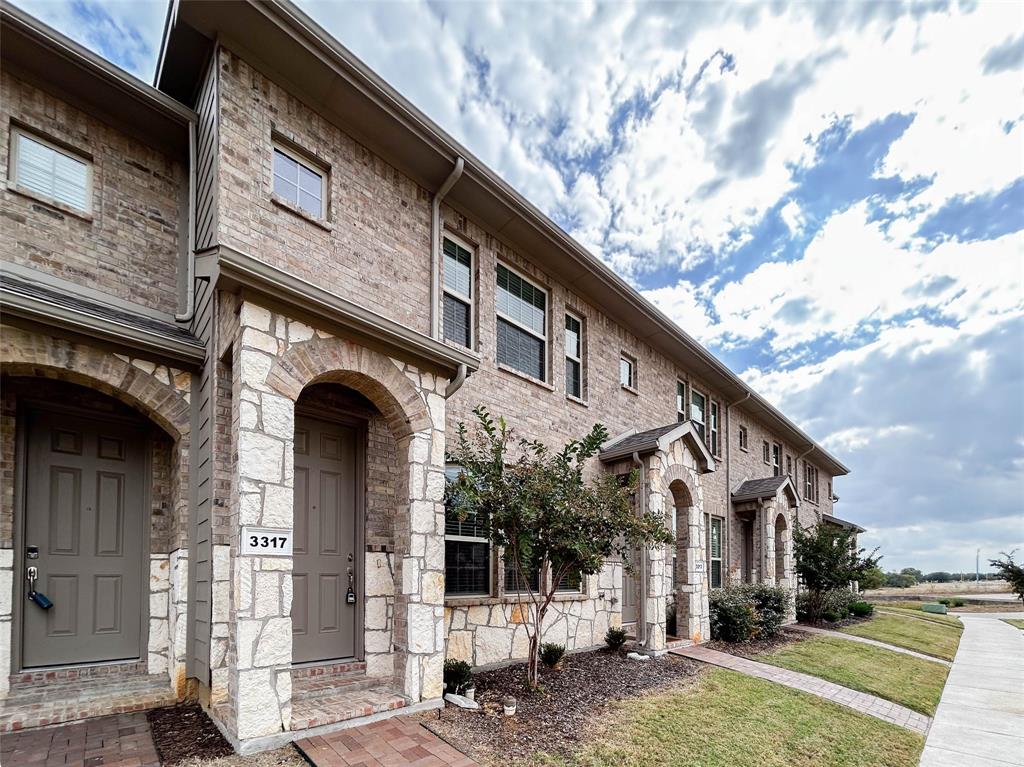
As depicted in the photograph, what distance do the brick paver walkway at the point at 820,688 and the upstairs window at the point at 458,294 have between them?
20.0ft

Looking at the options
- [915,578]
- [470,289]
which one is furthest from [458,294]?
[915,578]

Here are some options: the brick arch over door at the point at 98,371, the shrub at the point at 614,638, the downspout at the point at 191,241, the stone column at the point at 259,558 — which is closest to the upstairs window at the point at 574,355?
the shrub at the point at 614,638

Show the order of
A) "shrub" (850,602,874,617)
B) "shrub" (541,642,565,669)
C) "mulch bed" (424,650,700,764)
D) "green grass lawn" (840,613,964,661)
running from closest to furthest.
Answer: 1. "mulch bed" (424,650,700,764)
2. "shrub" (541,642,565,669)
3. "green grass lawn" (840,613,964,661)
4. "shrub" (850,602,874,617)

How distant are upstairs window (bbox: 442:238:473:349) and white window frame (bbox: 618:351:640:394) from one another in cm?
426

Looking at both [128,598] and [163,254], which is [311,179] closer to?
[163,254]

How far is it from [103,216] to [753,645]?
1152 centimetres

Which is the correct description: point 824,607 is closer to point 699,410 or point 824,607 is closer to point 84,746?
point 699,410

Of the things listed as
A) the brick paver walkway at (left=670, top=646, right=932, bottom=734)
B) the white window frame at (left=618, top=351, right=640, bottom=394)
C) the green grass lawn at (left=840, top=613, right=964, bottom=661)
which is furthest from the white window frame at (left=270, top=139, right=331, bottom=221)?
the green grass lawn at (left=840, top=613, right=964, bottom=661)

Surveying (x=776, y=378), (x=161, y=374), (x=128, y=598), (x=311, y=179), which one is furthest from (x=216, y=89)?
(x=776, y=378)

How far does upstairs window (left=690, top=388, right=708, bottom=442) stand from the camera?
14.2m

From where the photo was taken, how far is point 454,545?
7.29 metres

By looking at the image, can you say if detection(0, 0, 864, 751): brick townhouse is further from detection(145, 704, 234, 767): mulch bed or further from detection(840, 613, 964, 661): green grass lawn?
detection(840, 613, 964, 661): green grass lawn

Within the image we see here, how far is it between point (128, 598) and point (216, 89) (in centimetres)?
503

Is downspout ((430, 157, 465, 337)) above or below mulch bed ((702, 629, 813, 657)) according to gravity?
above
